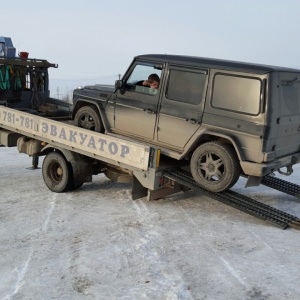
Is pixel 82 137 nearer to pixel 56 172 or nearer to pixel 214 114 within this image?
pixel 56 172

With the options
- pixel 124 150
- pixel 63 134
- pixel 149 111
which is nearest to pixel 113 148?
pixel 124 150

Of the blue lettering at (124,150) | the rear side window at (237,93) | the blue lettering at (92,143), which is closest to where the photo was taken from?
the rear side window at (237,93)

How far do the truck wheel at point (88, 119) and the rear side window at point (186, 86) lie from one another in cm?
153

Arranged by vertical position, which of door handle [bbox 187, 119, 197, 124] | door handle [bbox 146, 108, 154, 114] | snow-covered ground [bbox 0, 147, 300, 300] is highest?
door handle [bbox 146, 108, 154, 114]

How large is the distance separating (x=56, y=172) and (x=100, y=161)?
976mm

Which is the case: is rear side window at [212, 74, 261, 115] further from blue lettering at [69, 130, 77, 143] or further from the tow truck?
blue lettering at [69, 130, 77, 143]

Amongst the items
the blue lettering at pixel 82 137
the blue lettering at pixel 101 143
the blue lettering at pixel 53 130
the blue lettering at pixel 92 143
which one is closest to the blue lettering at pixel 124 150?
the blue lettering at pixel 101 143

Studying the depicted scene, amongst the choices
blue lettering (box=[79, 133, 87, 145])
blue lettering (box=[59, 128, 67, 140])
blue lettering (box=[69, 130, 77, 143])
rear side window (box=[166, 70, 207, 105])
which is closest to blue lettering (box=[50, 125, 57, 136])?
blue lettering (box=[59, 128, 67, 140])

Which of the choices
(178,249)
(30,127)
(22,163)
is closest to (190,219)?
(178,249)

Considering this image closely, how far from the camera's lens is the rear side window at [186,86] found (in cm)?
581

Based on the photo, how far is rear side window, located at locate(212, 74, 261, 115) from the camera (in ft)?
17.2

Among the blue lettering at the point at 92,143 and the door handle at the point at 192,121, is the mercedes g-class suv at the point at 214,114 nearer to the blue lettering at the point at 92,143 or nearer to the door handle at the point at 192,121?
the door handle at the point at 192,121

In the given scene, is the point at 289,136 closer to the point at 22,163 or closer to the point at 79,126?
the point at 79,126

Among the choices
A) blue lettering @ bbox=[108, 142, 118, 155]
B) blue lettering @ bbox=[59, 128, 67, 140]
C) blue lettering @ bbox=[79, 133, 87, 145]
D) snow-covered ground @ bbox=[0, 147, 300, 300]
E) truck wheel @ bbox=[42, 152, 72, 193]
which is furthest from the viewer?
truck wheel @ bbox=[42, 152, 72, 193]
